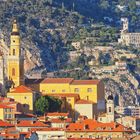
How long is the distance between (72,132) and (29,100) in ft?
40.7

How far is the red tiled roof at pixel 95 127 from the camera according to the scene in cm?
17188

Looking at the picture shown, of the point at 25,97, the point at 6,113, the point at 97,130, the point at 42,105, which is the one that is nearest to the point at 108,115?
the point at 42,105

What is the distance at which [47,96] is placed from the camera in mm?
184125

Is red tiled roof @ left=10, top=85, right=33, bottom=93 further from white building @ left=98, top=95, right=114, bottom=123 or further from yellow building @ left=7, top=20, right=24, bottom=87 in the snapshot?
white building @ left=98, top=95, right=114, bottom=123

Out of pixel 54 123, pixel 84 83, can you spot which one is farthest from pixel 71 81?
pixel 54 123

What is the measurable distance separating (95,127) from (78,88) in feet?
57.4

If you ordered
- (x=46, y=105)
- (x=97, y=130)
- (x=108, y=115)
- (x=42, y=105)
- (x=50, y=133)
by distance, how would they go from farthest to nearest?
(x=108, y=115)
(x=42, y=105)
(x=46, y=105)
(x=97, y=130)
(x=50, y=133)

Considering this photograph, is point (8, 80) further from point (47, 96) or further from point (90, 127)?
point (90, 127)

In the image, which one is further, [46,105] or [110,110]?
[110,110]

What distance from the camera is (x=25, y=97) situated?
→ 18288cm

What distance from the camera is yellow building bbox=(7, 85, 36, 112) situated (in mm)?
182000

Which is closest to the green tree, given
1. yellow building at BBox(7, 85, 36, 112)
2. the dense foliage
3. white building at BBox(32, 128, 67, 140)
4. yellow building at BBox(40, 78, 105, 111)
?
the dense foliage

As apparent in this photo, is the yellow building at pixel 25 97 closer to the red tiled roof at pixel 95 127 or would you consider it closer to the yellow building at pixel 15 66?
the yellow building at pixel 15 66

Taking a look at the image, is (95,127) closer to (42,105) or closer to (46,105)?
(46,105)
